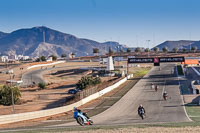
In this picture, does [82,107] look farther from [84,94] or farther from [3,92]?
[3,92]

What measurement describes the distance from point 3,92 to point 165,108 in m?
25.1

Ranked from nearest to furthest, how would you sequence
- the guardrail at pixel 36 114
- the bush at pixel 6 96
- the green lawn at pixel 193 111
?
1. the green lawn at pixel 193 111
2. the guardrail at pixel 36 114
3. the bush at pixel 6 96

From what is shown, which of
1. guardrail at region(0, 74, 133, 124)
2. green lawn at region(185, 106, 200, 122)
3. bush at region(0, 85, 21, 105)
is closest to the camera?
green lawn at region(185, 106, 200, 122)

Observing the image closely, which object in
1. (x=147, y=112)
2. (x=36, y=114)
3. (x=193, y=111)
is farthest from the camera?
(x=36, y=114)

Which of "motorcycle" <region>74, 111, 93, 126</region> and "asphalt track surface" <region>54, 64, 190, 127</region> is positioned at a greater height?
"motorcycle" <region>74, 111, 93, 126</region>

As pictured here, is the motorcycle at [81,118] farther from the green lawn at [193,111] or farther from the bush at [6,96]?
the bush at [6,96]

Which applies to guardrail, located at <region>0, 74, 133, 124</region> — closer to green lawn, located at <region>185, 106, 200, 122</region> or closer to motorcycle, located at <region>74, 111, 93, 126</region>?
motorcycle, located at <region>74, 111, 93, 126</region>

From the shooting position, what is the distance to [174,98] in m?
45.8

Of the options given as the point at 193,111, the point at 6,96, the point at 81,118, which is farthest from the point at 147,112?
the point at 6,96

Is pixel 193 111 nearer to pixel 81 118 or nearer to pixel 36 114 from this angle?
pixel 81 118

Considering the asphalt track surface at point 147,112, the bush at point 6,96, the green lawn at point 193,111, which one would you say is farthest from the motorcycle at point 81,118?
the bush at point 6,96

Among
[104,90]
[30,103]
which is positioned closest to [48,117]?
[30,103]

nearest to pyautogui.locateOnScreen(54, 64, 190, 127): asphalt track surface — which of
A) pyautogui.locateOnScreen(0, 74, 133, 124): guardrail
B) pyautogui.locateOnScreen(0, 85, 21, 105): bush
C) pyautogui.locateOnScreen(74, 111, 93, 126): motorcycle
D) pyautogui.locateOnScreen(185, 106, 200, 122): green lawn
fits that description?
pyautogui.locateOnScreen(185, 106, 200, 122): green lawn

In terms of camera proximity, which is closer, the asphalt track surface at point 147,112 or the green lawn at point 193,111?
the asphalt track surface at point 147,112
